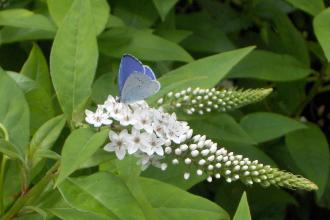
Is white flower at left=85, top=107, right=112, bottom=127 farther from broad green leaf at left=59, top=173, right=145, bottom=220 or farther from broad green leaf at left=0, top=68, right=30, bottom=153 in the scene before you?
broad green leaf at left=0, top=68, right=30, bottom=153

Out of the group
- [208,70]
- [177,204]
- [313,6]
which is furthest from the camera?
[313,6]

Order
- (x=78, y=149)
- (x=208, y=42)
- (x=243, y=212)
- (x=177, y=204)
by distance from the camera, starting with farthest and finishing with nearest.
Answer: (x=208, y=42)
(x=177, y=204)
(x=243, y=212)
(x=78, y=149)

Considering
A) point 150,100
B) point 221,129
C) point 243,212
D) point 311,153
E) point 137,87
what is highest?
point 137,87

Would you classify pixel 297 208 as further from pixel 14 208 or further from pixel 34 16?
pixel 14 208

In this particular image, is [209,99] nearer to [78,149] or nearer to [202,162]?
[202,162]

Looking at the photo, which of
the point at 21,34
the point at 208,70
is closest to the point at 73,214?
the point at 208,70

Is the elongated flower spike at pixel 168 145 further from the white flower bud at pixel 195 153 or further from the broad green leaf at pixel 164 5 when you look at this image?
the broad green leaf at pixel 164 5

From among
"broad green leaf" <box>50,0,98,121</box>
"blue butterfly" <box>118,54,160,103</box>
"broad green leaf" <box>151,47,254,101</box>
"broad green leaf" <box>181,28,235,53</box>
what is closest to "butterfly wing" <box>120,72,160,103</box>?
"blue butterfly" <box>118,54,160,103</box>
